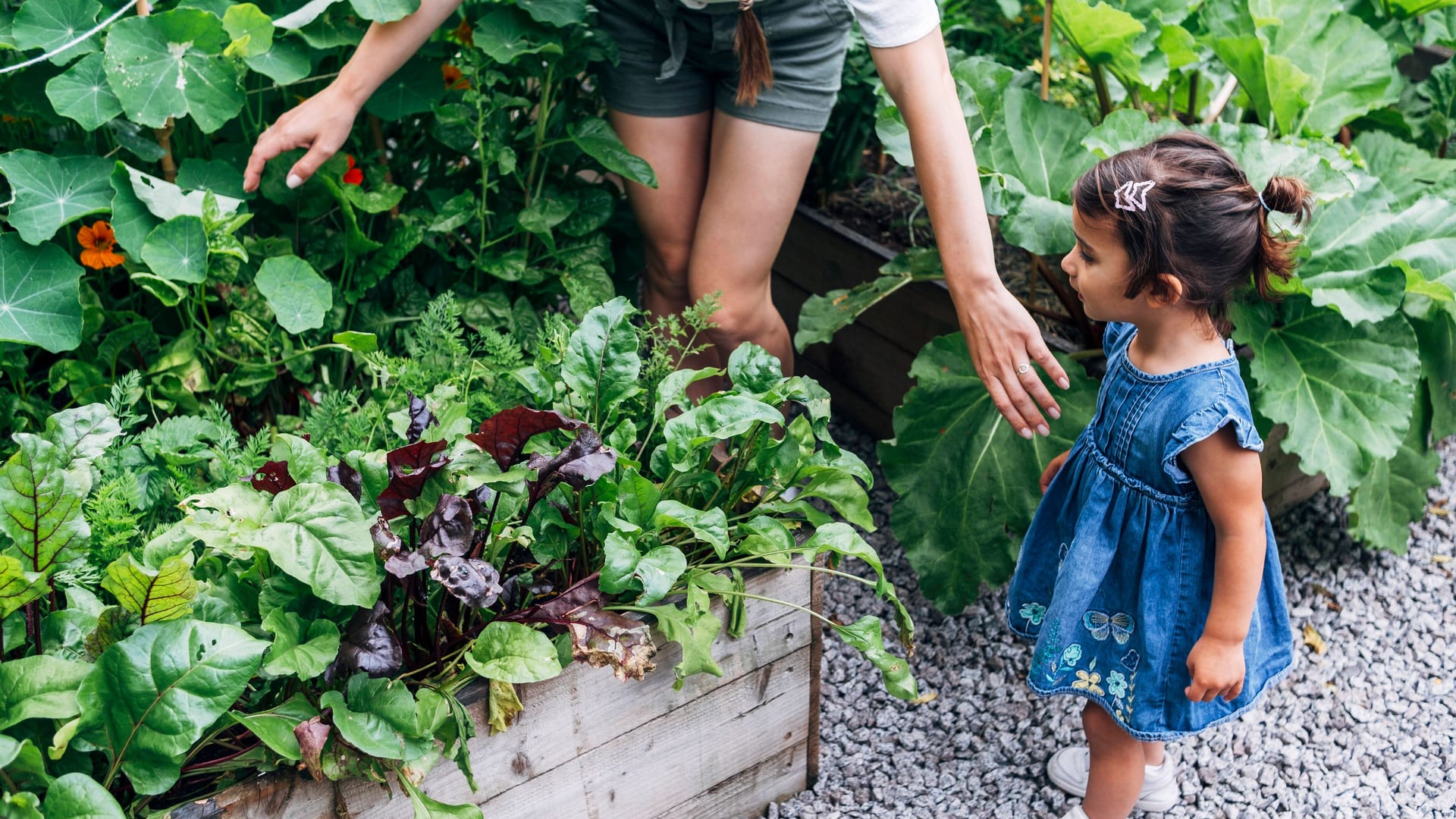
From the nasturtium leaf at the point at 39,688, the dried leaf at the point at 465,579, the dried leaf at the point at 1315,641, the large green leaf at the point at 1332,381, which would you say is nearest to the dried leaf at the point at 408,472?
the dried leaf at the point at 465,579

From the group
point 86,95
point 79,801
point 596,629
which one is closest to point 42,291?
point 86,95

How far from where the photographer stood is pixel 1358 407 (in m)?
1.79

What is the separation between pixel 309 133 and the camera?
67.3 inches

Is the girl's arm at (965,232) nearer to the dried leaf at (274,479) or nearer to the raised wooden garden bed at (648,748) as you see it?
the raised wooden garden bed at (648,748)

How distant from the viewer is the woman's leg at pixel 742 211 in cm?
184

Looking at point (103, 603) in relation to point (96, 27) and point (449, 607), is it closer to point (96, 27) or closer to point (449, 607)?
point (449, 607)

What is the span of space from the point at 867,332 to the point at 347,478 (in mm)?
1420

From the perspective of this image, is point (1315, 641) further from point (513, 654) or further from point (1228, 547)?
point (513, 654)

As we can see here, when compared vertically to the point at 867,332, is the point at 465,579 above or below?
above

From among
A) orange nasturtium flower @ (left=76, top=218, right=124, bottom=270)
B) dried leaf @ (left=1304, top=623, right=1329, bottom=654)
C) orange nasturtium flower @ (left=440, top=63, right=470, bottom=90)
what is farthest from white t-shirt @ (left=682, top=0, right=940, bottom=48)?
dried leaf @ (left=1304, top=623, right=1329, bottom=654)

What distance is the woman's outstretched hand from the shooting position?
1.52 m

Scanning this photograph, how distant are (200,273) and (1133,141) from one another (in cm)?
149

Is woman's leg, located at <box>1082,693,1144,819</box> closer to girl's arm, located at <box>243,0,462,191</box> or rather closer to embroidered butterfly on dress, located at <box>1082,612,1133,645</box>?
embroidered butterfly on dress, located at <box>1082,612,1133,645</box>

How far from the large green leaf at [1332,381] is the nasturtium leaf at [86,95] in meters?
1.79
